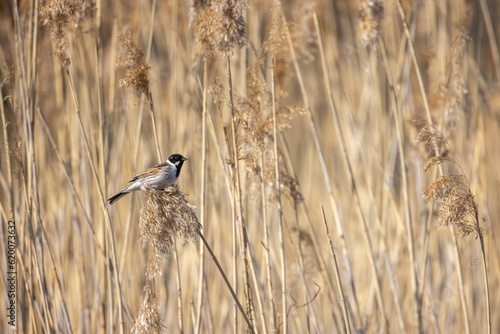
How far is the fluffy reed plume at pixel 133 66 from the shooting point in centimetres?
178

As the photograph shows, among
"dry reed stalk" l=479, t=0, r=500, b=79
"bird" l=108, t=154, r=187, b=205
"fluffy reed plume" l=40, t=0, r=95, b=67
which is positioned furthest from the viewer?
"dry reed stalk" l=479, t=0, r=500, b=79

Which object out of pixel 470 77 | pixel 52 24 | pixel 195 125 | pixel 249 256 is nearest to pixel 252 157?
pixel 249 256

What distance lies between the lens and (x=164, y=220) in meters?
1.62

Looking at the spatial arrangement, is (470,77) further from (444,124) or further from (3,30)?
(3,30)

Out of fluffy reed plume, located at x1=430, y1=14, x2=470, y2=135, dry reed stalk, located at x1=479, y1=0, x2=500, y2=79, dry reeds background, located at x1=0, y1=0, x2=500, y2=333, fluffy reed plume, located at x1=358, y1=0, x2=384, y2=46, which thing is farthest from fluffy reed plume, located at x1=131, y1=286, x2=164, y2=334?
dry reed stalk, located at x1=479, y1=0, x2=500, y2=79

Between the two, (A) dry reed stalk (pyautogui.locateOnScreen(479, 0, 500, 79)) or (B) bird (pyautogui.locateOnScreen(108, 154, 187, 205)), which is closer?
(B) bird (pyautogui.locateOnScreen(108, 154, 187, 205))

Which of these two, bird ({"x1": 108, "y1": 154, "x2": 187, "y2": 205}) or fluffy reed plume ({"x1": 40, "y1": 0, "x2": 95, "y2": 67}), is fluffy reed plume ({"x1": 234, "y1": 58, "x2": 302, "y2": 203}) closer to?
bird ({"x1": 108, "y1": 154, "x2": 187, "y2": 205})

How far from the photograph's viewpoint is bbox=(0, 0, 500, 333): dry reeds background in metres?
1.92

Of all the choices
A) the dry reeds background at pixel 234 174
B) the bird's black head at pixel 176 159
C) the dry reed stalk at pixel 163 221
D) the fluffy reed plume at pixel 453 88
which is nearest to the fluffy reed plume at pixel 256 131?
the dry reeds background at pixel 234 174

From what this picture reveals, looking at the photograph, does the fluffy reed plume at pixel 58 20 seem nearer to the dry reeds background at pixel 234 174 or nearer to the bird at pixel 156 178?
the dry reeds background at pixel 234 174

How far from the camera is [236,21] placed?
1.79m

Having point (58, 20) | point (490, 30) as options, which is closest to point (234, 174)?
point (58, 20)

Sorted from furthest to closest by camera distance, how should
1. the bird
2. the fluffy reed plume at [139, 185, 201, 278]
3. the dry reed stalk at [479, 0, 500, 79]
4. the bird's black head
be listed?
the dry reed stalk at [479, 0, 500, 79] < the bird's black head < the bird < the fluffy reed plume at [139, 185, 201, 278]

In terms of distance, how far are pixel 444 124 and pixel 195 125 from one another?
158 centimetres
